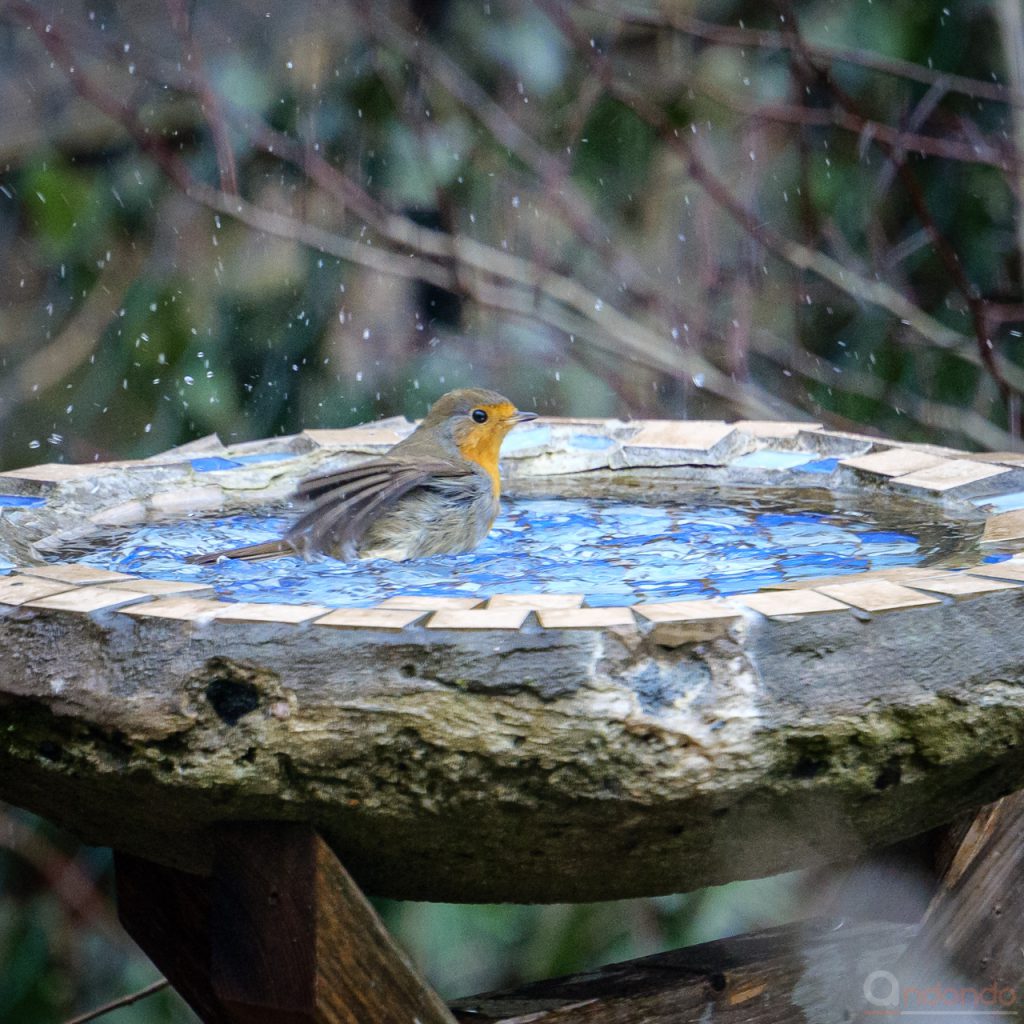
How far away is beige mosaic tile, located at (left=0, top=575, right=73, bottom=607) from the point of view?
1.53m

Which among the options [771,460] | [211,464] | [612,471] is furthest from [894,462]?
[211,464]

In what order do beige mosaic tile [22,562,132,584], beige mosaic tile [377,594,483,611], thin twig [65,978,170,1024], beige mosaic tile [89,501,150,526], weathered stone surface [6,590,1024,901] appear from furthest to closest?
thin twig [65,978,170,1024]
beige mosaic tile [89,501,150,526]
beige mosaic tile [22,562,132,584]
beige mosaic tile [377,594,483,611]
weathered stone surface [6,590,1024,901]

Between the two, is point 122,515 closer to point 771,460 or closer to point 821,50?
point 771,460

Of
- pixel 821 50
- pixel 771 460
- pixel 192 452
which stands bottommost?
pixel 771 460

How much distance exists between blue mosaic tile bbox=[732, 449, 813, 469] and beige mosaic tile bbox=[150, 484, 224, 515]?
3.27 ft

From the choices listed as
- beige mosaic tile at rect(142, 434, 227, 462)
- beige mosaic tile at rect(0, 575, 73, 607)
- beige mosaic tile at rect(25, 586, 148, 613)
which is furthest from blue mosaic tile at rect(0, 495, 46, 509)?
beige mosaic tile at rect(25, 586, 148, 613)

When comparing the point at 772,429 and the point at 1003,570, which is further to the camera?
the point at 772,429

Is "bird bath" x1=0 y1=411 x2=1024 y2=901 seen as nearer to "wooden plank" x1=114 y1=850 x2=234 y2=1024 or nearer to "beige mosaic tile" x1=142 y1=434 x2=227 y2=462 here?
"wooden plank" x1=114 y1=850 x2=234 y2=1024

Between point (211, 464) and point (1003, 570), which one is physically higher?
point (211, 464)

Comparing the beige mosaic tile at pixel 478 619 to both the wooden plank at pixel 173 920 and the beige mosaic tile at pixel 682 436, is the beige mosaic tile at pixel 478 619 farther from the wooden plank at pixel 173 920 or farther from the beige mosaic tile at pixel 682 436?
the beige mosaic tile at pixel 682 436

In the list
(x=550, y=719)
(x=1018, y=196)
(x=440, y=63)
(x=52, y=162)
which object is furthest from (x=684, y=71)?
(x=550, y=719)

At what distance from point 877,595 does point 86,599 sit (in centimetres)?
82

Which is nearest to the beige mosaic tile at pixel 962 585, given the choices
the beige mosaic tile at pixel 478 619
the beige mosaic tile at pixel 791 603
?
the beige mosaic tile at pixel 791 603

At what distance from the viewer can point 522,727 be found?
4.45 feet
